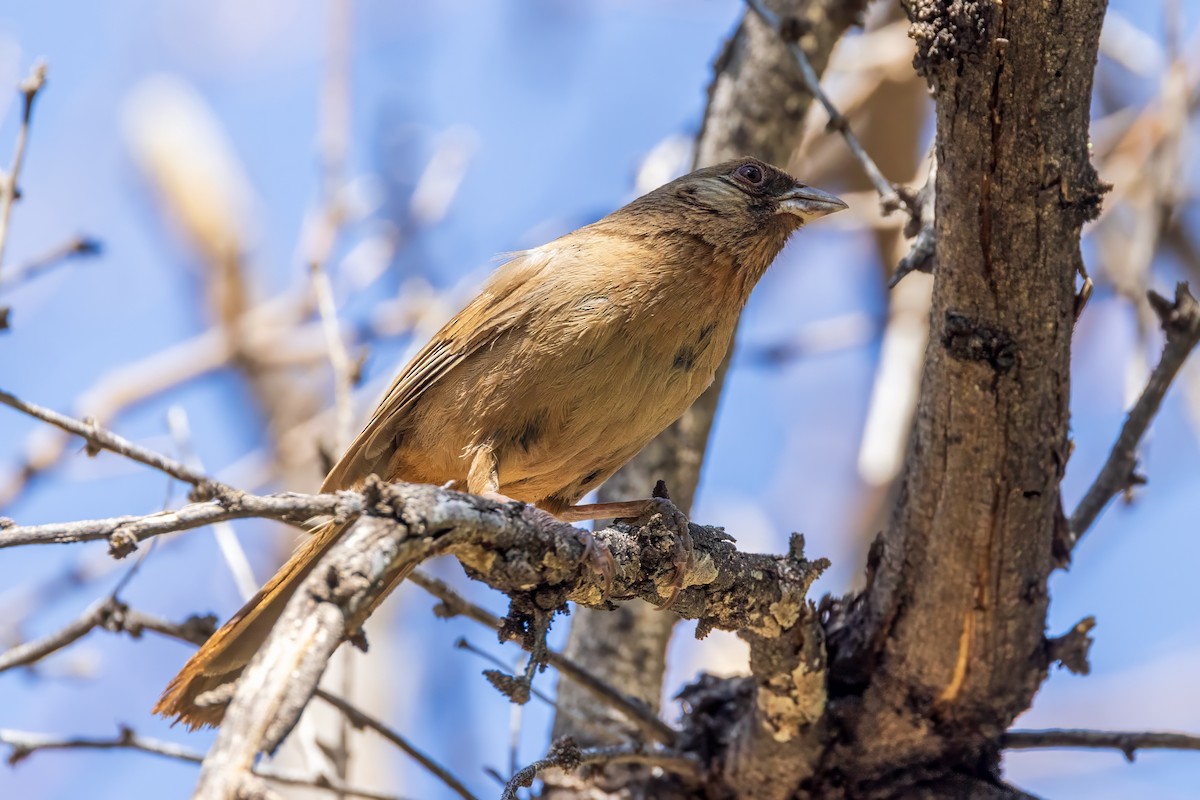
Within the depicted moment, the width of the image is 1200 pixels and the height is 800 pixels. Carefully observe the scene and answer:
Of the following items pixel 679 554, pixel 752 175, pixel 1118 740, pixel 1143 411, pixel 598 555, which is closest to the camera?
pixel 598 555

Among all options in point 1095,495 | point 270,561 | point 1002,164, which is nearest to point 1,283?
point 1002,164

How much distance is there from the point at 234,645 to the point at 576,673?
3.66 feet

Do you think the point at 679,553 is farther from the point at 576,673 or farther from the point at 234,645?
the point at 234,645

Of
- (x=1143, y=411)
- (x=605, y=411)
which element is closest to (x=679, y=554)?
(x=605, y=411)

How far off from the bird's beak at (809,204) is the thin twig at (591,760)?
7.26 ft

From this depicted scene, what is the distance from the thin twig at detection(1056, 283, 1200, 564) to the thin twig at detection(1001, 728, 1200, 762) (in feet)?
1.85

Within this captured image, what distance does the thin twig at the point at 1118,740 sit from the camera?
361 cm

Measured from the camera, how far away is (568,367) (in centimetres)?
398

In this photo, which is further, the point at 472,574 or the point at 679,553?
the point at 679,553

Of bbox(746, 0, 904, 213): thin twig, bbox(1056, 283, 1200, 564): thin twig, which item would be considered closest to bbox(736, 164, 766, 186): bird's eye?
bbox(746, 0, 904, 213): thin twig

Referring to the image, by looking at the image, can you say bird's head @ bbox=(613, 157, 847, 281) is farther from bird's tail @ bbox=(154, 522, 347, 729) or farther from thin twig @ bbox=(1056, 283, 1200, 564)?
bird's tail @ bbox=(154, 522, 347, 729)

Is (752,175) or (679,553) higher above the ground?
(752,175)

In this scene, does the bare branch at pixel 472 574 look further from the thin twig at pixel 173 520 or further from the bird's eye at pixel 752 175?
the bird's eye at pixel 752 175

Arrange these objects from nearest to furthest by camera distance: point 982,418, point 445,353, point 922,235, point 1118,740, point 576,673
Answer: point 982,418
point 922,235
point 1118,740
point 576,673
point 445,353
